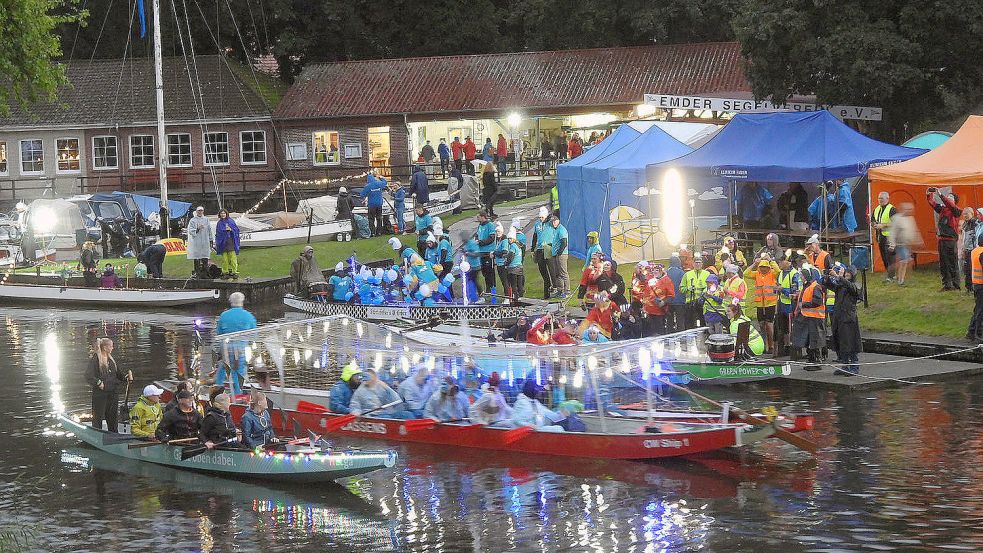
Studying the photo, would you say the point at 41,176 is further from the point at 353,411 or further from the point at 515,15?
the point at 353,411

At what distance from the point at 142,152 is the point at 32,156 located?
505 centimetres

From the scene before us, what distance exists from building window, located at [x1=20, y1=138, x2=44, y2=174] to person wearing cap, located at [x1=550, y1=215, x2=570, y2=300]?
35.5 m

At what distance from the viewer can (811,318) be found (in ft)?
79.7

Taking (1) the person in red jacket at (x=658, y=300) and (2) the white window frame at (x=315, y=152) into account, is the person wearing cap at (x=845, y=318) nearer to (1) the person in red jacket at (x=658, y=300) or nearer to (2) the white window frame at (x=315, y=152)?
(1) the person in red jacket at (x=658, y=300)

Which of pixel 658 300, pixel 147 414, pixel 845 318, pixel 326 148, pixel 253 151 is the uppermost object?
pixel 253 151

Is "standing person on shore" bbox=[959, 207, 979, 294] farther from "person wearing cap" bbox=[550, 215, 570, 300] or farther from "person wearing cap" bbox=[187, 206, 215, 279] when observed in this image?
"person wearing cap" bbox=[187, 206, 215, 279]

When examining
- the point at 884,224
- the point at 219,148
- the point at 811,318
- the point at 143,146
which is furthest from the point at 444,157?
the point at 811,318

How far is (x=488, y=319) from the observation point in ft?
93.6

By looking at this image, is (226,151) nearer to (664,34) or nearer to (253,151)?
(253,151)

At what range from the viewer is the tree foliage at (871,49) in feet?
118

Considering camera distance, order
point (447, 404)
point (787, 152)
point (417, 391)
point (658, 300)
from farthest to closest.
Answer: point (787, 152) < point (658, 300) < point (417, 391) < point (447, 404)

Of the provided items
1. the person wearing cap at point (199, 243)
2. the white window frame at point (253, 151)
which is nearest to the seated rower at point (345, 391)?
the person wearing cap at point (199, 243)

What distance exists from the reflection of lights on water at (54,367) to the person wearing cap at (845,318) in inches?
570

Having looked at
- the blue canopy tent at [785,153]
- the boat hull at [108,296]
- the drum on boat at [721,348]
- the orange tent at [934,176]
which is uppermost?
the blue canopy tent at [785,153]
